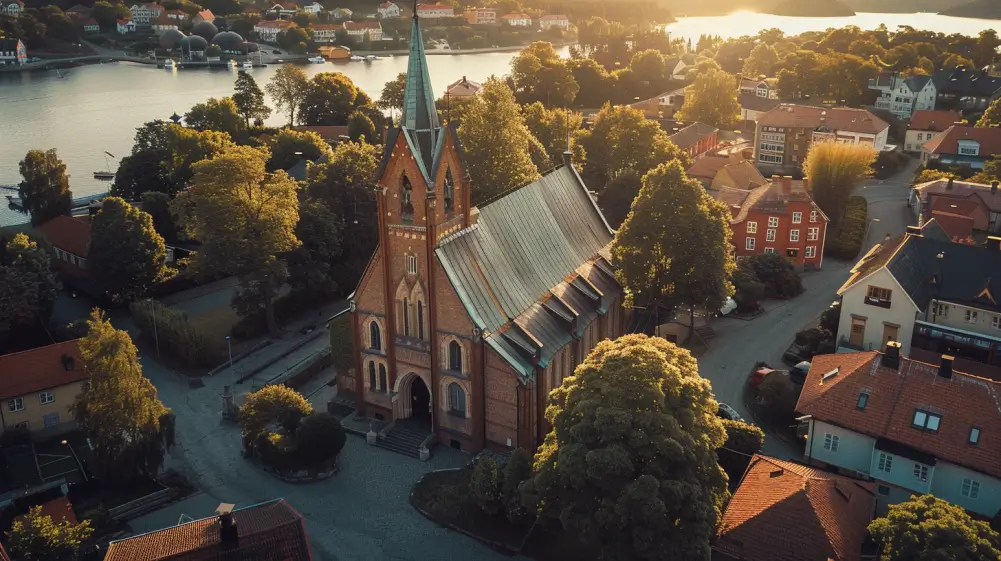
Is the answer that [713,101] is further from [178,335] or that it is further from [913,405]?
[178,335]

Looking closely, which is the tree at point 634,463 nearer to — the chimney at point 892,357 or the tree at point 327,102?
the chimney at point 892,357

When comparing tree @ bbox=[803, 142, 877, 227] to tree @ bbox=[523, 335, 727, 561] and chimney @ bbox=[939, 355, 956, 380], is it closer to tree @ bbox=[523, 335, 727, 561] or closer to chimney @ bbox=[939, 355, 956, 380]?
chimney @ bbox=[939, 355, 956, 380]

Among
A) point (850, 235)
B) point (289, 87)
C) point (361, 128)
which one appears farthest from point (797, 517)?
point (289, 87)

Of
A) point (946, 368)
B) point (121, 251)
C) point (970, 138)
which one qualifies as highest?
point (970, 138)

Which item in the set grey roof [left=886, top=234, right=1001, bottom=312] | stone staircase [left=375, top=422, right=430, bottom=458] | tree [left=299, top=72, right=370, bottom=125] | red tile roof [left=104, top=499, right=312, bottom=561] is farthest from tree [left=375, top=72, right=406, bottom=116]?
red tile roof [left=104, top=499, right=312, bottom=561]

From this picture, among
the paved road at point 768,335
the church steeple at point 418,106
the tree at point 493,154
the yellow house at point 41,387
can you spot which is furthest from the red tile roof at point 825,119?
the yellow house at point 41,387

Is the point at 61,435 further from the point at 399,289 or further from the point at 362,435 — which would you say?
the point at 399,289
